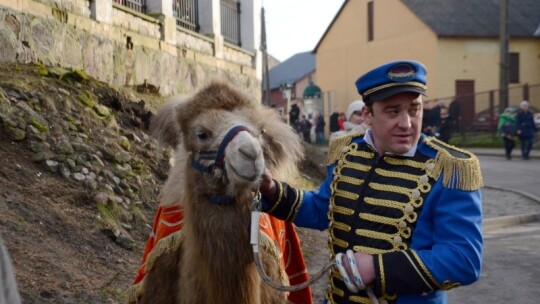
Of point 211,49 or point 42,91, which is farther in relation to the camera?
point 211,49

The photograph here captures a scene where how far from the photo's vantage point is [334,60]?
47156 millimetres

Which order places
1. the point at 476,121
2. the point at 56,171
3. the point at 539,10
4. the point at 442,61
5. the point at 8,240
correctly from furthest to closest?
the point at 539,10 < the point at 442,61 < the point at 476,121 < the point at 56,171 < the point at 8,240

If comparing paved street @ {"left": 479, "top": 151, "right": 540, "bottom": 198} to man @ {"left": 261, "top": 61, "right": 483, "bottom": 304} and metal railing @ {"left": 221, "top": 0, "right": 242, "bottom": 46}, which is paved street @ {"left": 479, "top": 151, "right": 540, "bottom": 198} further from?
man @ {"left": 261, "top": 61, "right": 483, "bottom": 304}

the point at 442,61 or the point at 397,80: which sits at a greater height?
the point at 442,61

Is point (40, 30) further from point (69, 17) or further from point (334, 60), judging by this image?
point (334, 60)

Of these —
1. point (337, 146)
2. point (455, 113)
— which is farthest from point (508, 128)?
point (337, 146)

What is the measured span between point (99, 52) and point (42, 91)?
6.66 feet

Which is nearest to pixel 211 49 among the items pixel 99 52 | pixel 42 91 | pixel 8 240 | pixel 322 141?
pixel 99 52

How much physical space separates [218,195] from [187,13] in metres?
10.8

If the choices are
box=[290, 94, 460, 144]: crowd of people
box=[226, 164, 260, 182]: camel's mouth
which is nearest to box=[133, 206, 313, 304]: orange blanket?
box=[226, 164, 260, 182]: camel's mouth

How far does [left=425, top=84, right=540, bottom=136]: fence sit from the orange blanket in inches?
1061

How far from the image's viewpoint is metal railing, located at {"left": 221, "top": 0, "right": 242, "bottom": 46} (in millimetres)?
15695

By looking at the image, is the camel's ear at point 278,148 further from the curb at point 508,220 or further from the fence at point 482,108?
the fence at point 482,108

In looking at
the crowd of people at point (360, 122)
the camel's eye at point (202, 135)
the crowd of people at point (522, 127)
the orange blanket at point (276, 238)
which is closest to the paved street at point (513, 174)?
the crowd of people at point (522, 127)
